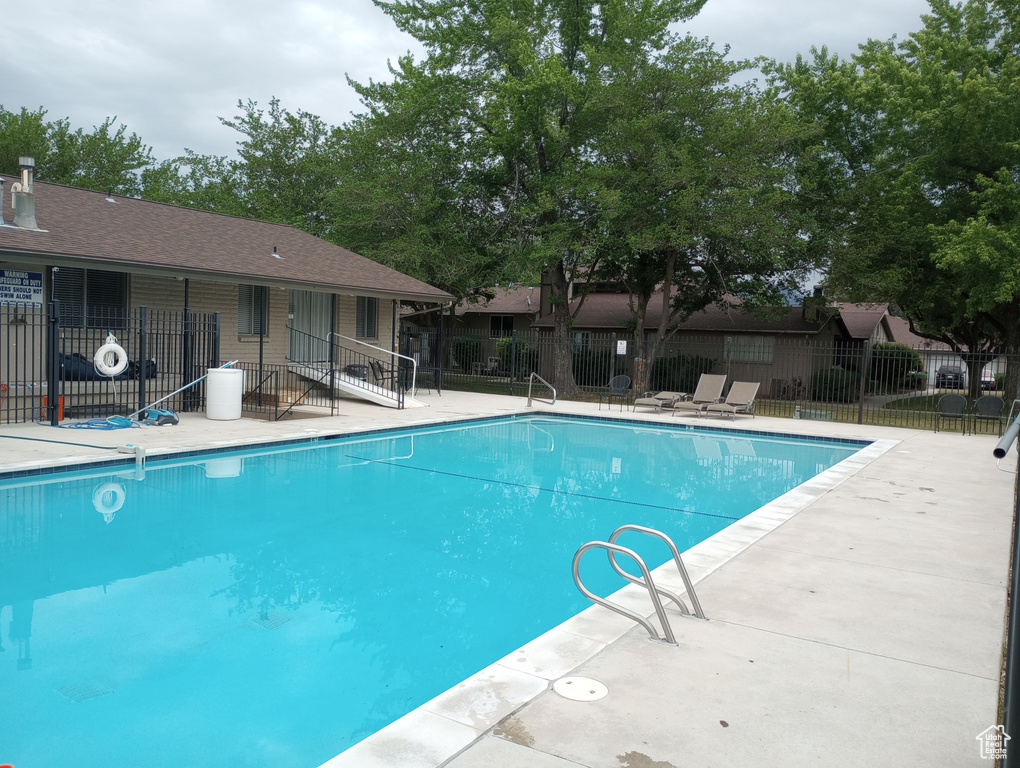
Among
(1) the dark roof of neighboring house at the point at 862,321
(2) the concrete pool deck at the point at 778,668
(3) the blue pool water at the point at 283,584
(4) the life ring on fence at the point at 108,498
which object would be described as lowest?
(3) the blue pool water at the point at 283,584

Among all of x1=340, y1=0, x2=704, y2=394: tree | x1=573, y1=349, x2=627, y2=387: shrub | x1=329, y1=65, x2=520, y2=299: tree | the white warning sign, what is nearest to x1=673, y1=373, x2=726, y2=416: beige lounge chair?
x1=340, y1=0, x2=704, y2=394: tree

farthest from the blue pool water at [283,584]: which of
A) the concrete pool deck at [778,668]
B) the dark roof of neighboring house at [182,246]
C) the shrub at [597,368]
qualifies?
the shrub at [597,368]

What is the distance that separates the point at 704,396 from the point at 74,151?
95.2 feet

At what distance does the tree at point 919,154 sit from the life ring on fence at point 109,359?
59.1 feet

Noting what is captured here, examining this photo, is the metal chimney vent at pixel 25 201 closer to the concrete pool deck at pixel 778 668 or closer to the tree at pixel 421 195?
the tree at pixel 421 195

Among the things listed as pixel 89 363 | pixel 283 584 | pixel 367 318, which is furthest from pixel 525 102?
pixel 283 584

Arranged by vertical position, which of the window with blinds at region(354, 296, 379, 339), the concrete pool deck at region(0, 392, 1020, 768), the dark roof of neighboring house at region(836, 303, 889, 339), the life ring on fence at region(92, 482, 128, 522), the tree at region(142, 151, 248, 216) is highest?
the tree at region(142, 151, 248, 216)

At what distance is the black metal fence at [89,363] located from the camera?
11.7 meters

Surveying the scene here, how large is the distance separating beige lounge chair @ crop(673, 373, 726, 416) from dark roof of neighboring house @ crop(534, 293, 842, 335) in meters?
6.34

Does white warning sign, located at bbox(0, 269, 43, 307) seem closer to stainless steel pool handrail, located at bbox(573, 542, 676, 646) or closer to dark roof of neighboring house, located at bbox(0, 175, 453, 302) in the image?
dark roof of neighboring house, located at bbox(0, 175, 453, 302)

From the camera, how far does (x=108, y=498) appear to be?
812cm

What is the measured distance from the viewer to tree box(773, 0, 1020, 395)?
20609mm

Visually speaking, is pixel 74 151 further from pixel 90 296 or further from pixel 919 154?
pixel 919 154

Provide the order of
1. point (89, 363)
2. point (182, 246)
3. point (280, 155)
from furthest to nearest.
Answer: point (280, 155) → point (182, 246) → point (89, 363)
